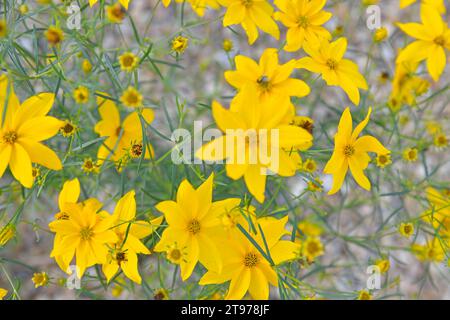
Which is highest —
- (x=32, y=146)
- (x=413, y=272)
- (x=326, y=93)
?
(x=326, y=93)

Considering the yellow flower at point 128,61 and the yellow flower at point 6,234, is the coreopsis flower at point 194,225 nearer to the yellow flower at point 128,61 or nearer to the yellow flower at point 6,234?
the yellow flower at point 128,61

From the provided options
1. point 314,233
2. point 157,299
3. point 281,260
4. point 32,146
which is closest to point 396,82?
point 314,233

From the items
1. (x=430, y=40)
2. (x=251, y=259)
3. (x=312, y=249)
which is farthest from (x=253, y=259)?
(x=430, y=40)

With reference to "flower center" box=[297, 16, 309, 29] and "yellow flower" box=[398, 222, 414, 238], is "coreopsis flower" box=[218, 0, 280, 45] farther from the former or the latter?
"yellow flower" box=[398, 222, 414, 238]

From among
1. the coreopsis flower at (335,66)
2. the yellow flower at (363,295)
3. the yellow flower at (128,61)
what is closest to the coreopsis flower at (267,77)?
the coreopsis flower at (335,66)

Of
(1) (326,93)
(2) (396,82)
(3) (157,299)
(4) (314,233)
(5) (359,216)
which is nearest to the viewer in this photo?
(3) (157,299)

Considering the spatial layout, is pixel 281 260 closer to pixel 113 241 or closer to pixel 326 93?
pixel 113 241

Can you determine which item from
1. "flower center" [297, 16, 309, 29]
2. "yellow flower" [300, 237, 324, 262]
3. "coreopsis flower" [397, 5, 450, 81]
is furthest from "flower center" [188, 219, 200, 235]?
"coreopsis flower" [397, 5, 450, 81]
